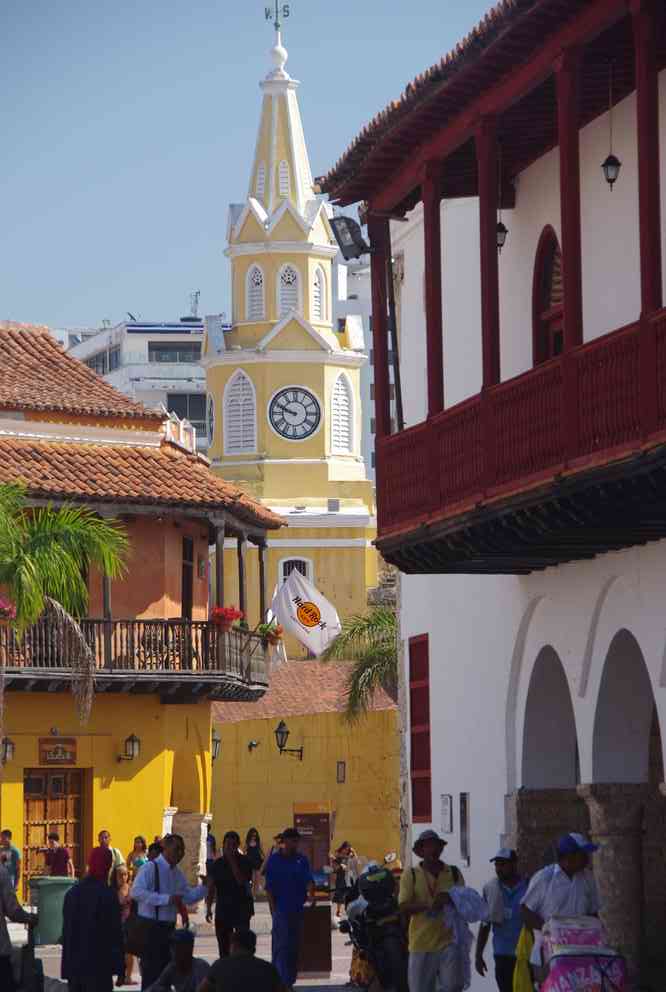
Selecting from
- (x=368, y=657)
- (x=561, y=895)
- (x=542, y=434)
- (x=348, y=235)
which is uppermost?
(x=348, y=235)

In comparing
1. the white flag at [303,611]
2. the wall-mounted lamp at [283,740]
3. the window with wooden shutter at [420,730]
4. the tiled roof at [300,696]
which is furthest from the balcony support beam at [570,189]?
the white flag at [303,611]

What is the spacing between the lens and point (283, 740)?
5519 centimetres

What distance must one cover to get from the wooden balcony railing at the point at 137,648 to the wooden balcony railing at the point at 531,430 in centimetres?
1921

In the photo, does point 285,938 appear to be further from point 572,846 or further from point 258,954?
point 258,954

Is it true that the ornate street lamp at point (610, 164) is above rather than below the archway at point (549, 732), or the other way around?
above

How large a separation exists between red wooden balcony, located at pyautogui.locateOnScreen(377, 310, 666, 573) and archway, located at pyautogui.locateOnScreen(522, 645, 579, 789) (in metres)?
1.10

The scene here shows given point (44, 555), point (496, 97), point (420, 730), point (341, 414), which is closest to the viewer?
point (496, 97)

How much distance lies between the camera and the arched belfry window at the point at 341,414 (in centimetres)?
8712

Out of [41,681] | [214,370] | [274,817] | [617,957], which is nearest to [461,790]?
[617,957]

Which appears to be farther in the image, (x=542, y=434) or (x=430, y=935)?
(x=430, y=935)

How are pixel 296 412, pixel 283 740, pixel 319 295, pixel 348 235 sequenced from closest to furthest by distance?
pixel 348 235 → pixel 283 740 → pixel 319 295 → pixel 296 412

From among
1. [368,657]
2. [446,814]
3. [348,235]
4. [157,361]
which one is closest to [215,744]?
[368,657]

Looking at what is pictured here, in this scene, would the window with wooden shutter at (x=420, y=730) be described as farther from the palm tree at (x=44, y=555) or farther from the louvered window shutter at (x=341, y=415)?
the louvered window shutter at (x=341, y=415)

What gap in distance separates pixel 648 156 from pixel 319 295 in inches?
2721
